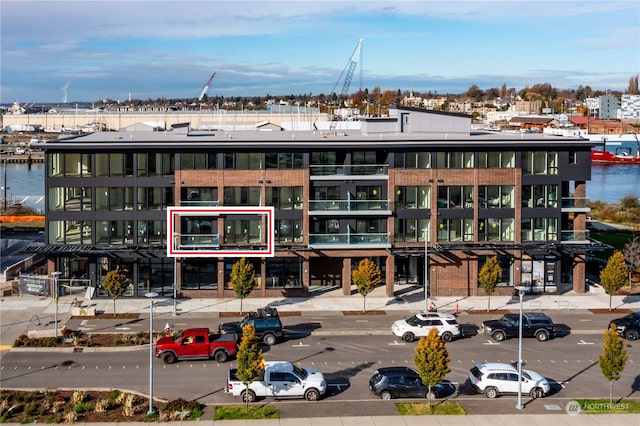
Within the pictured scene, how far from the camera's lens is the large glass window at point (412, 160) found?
55312mm

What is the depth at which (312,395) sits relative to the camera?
34.7 meters

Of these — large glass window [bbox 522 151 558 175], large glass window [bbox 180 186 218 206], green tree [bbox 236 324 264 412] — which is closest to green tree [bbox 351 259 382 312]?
large glass window [bbox 180 186 218 206]

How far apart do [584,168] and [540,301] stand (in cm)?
974

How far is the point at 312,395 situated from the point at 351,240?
21.2m

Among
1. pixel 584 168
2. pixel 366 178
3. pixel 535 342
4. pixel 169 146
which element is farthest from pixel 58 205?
pixel 584 168

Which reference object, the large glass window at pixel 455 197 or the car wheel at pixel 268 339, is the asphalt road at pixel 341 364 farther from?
the large glass window at pixel 455 197

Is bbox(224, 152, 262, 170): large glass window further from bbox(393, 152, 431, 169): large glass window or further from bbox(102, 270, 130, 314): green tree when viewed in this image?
bbox(102, 270, 130, 314): green tree

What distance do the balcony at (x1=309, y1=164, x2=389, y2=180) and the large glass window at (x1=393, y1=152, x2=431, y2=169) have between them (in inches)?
33.6

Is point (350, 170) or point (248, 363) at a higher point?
point (350, 170)

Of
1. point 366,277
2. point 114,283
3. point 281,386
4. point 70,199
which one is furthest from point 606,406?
point 70,199

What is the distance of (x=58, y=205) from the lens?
2133 inches

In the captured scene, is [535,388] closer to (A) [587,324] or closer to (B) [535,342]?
(B) [535,342]

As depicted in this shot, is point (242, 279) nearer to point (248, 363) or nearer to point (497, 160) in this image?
point (248, 363)

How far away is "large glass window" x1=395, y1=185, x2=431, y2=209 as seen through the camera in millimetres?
55500
